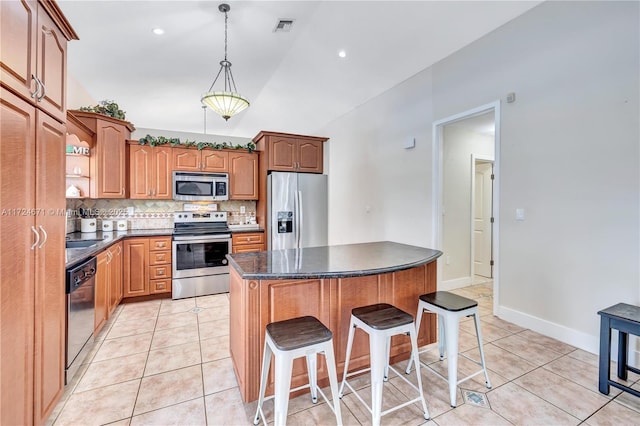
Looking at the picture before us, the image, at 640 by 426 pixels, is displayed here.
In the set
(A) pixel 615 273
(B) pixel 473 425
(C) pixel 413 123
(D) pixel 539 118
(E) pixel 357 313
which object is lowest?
(B) pixel 473 425

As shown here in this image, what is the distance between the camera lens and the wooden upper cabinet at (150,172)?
3.98m

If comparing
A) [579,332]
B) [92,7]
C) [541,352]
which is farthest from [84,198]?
[579,332]

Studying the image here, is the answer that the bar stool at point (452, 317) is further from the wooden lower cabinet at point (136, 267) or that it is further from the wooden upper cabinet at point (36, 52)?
the wooden lower cabinet at point (136, 267)

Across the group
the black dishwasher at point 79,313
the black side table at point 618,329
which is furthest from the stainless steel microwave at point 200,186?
the black side table at point 618,329

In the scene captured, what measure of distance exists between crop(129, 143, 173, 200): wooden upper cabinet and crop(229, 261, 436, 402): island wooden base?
2.80 meters

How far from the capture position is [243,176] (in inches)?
181

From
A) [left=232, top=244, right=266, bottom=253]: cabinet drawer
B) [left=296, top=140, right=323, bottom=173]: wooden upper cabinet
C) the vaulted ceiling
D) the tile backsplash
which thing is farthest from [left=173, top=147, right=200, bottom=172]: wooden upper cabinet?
[left=296, top=140, right=323, bottom=173]: wooden upper cabinet

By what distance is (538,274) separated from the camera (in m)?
2.75

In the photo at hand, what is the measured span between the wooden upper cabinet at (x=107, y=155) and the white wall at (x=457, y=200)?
14.4ft

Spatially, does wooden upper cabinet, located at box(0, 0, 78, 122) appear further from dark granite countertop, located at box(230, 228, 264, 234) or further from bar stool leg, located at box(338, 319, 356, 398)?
dark granite countertop, located at box(230, 228, 264, 234)

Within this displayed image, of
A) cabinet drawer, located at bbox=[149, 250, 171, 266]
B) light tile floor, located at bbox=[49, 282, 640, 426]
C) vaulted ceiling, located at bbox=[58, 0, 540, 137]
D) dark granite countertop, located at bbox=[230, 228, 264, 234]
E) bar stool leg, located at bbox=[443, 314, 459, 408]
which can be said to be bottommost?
light tile floor, located at bbox=[49, 282, 640, 426]

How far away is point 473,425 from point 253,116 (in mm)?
5760

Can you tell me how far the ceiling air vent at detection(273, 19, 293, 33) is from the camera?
3062 mm

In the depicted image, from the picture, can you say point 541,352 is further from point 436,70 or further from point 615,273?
point 436,70
